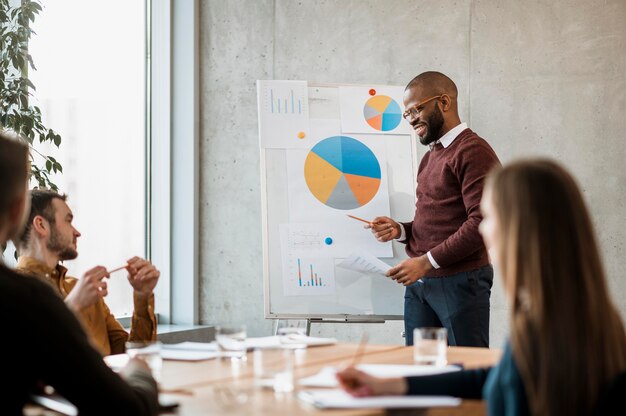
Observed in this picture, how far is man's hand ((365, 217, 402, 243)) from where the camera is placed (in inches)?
160

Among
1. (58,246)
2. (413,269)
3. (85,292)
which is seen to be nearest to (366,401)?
(85,292)

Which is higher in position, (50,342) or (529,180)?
(529,180)

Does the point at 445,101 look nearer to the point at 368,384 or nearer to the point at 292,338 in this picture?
the point at 292,338

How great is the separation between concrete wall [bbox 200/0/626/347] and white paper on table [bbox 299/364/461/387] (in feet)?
8.99

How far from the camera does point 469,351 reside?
2658 millimetres

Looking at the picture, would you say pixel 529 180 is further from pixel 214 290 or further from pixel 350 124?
pixel 214 290

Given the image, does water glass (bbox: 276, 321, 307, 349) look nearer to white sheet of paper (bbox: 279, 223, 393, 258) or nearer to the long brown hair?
the long brown hair

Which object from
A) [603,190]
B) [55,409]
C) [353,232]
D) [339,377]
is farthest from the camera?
[603,190]

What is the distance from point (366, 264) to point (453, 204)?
23.9 inches

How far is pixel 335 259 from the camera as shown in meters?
4.29

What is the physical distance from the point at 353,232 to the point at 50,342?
286cm

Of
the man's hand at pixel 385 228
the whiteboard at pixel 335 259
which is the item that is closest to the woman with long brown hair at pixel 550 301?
the man's hand at pixel 385 228

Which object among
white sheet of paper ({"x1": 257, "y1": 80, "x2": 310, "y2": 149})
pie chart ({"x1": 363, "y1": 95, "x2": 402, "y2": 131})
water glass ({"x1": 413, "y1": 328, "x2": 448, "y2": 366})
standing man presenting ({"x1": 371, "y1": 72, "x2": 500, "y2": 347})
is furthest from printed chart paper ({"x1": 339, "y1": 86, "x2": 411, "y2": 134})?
water glass ({"x1": 413, "y1": 328, "x2": 448, "y2": 366})

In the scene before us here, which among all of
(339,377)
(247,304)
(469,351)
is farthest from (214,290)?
(339,377)
